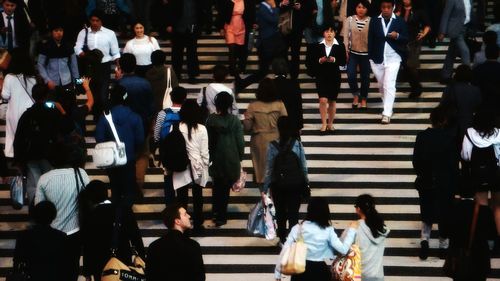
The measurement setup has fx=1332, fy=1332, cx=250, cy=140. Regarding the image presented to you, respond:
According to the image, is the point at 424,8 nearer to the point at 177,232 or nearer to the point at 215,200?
the point at 215,200

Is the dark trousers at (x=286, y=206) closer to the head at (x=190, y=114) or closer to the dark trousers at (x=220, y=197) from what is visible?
the dark trousers at (x=220, y=197)

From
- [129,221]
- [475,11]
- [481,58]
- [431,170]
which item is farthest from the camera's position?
[475,11]

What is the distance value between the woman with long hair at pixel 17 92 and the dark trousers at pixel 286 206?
3.53 metres

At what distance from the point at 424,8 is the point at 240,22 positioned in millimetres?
2870

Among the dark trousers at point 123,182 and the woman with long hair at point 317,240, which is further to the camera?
the dark trousers at point 123,182

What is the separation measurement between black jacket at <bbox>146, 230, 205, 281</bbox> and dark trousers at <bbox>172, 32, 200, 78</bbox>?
862 centimetres

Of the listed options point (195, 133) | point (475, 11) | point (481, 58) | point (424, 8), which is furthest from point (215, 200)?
point (475, 11)

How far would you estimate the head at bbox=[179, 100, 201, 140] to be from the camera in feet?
47.7

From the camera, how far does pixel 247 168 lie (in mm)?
16938

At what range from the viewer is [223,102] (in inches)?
583

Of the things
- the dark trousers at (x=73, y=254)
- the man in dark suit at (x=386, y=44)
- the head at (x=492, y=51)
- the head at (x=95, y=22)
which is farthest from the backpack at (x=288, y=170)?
the head at (x=95, y=22)

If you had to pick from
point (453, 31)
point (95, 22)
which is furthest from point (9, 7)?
point (453, 31)

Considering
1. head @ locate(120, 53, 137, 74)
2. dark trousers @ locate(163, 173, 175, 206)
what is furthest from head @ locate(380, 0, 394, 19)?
dark trousers @ locate(163, 173, 175, 206)

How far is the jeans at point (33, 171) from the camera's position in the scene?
14.9m
